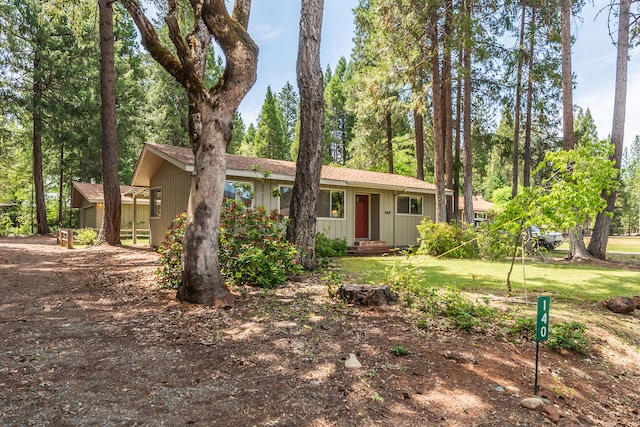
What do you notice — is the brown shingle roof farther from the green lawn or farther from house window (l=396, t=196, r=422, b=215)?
the green lawn

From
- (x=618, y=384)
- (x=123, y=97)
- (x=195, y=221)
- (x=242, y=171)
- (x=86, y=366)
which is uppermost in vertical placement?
(x=123, y=97)

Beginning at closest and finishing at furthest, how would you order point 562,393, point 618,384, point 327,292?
1. point 562,393
2. point 618,384
3. point 327,292

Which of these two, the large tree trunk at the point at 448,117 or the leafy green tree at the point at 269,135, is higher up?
the leafy green tree at the point at 269,135

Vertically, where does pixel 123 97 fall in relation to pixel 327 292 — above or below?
above

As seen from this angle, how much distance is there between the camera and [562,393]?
296cm

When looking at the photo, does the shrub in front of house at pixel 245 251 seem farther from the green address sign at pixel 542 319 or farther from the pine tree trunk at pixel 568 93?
the pine tree trunk at pixel 568 93

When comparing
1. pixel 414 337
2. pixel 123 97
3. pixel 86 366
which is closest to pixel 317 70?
pixel 414 337

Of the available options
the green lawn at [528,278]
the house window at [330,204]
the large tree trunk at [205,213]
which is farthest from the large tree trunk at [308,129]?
the house window at [330,204]

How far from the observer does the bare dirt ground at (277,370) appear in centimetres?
245

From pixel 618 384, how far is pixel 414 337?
5.86 ft

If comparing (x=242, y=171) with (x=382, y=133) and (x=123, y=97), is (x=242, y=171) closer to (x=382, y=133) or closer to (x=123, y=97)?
(x=382, y=133)

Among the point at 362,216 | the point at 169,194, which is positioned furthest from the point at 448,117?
the point at 169,194

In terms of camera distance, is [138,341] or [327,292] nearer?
[138,341]

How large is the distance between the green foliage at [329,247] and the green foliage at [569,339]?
7454 millimetres
